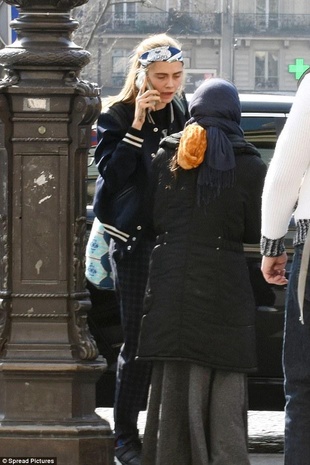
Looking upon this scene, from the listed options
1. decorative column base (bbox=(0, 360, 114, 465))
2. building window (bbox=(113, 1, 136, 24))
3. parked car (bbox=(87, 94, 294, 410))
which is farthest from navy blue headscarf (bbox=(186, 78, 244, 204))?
building window (bbox=(113, 1, 136, 24))

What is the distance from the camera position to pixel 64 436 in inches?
207

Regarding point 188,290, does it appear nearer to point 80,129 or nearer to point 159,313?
point 159,313

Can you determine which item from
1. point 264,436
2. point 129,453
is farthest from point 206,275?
point 264,436

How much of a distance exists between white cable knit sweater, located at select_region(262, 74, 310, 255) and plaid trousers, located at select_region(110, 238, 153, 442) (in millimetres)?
1119

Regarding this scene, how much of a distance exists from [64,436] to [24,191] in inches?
36.2

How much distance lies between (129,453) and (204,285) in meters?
1.01

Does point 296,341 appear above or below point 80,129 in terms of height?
below

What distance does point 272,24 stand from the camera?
243ft

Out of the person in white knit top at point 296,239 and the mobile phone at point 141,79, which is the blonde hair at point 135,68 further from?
the person in white knit top at point 296,239

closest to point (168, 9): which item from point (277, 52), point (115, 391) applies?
point (277, 52)

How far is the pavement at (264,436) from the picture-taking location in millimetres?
6215

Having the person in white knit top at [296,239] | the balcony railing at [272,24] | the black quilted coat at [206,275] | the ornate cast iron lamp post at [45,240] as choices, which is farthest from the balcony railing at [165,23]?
the person in white knit top at [296,239]

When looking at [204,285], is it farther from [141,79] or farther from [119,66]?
[119,66]

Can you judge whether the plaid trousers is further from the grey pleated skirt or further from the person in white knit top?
the person in white knit top
